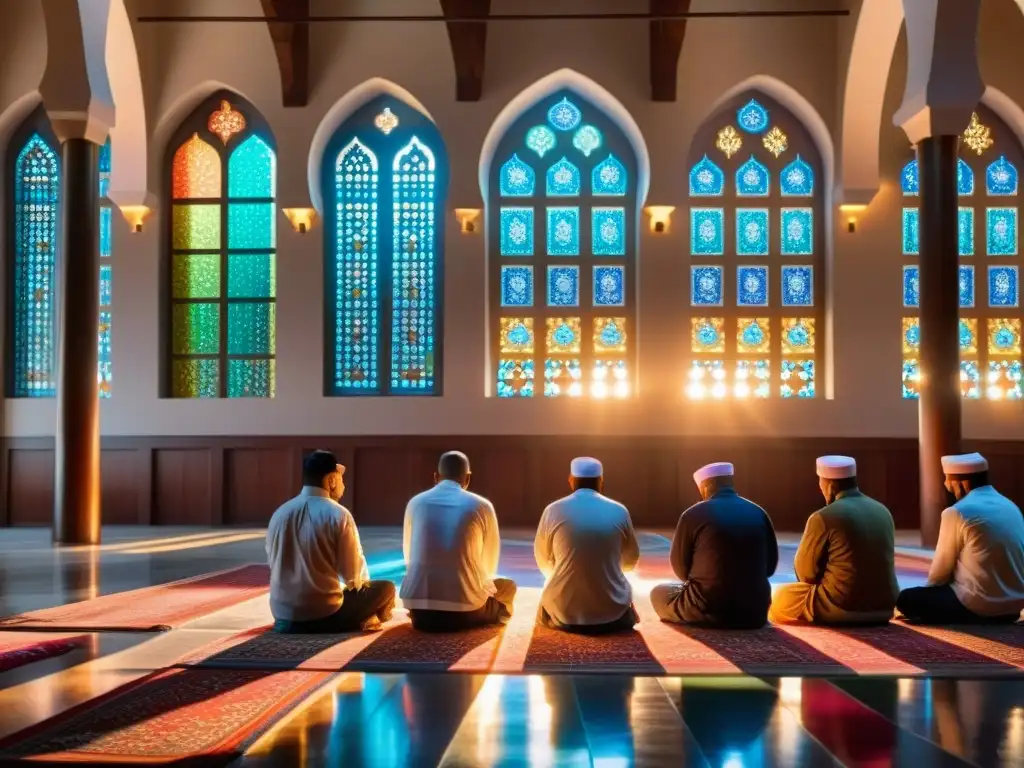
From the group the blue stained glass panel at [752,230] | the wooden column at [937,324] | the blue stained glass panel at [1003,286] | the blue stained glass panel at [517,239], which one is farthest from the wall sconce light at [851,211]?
the blue stained glass panel at [517,239]

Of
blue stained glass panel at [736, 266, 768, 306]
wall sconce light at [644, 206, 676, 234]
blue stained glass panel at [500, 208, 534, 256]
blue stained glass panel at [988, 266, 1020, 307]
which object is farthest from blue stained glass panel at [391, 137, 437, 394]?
blue stained glass panel at [988, 266, 1020, 307]

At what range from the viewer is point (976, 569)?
17.7 ft

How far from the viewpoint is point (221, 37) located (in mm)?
11859

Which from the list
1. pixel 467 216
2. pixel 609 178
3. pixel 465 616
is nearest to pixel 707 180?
pixel 609 178

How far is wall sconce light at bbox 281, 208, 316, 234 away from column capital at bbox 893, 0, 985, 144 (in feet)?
20.1

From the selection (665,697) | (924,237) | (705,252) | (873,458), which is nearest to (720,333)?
(705,252)

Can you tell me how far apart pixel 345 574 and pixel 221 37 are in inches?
335

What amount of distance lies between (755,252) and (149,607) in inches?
319

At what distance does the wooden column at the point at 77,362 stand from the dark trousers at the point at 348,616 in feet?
15.4

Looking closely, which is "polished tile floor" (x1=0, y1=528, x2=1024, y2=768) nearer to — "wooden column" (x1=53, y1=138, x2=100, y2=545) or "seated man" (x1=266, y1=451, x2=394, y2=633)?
"seated man" (x1=266, y1=451, x2=394, y2=633)

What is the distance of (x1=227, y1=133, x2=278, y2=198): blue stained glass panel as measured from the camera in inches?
477

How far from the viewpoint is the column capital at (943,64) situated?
28.7ft

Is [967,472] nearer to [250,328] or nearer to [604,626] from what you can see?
[604,626]

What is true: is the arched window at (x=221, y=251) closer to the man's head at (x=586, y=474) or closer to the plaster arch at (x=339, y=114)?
the plaster arch at (x=339, y=114)
